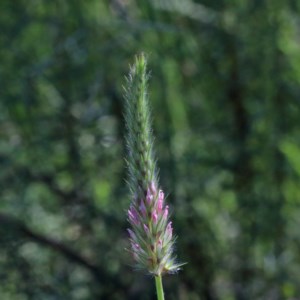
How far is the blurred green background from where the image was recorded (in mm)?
4355

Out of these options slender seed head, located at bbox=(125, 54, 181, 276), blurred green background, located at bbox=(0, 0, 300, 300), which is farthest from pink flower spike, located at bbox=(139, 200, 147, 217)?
blurred green background, located at bbox=(0, 0, 300, 300)

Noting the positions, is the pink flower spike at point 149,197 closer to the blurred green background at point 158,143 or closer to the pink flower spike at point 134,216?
the pink flower spike at point 134,216

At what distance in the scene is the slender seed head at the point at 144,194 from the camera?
158cm

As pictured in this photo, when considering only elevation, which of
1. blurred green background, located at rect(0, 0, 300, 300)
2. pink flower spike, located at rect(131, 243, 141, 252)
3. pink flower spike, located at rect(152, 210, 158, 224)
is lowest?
pink flower spike, located at rect(131, 243, 141, 252)

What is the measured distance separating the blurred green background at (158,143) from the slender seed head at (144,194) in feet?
8.53

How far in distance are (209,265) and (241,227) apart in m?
0.26

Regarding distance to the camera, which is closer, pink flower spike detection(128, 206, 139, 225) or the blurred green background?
pink flower spike detection(128, 206, 139, 225)

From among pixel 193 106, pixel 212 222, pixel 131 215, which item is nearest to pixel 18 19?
pixel 193 106

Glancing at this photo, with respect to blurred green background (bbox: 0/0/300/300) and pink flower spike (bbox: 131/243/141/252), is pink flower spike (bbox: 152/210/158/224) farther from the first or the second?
blurred green background (bbox: 0/0/300/300)

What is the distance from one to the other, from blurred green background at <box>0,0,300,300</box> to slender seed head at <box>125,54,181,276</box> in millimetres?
2599

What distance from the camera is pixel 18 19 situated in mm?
4496

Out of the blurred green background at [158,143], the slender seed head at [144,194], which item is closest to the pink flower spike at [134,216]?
the slender seed head at [144,194]

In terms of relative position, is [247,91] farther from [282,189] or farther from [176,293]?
[176,293]

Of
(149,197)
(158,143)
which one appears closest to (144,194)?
(149,197)
